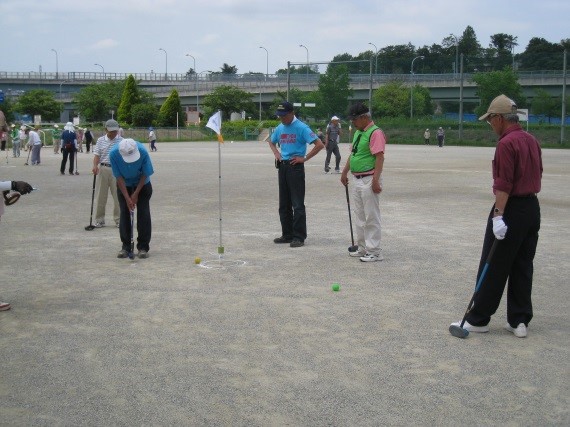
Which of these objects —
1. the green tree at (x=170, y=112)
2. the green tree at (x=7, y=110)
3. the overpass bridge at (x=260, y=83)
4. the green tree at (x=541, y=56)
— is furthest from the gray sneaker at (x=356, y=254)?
the green tree at (x=541, y=56)

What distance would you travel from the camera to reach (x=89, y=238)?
41.9 ft

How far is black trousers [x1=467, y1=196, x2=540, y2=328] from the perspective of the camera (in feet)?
22.2

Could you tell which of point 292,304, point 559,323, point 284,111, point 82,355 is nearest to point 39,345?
point 82,355

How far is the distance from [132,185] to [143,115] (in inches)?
3088

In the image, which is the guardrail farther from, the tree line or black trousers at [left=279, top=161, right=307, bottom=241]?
black trousers at [left=279, top=161, right=307, bottom=241]

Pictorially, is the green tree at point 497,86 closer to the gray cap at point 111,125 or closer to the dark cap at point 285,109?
the gray cap at point 111,125

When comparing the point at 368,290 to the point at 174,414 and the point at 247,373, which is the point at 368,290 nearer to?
the point at 247,373

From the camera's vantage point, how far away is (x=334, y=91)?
301 ft

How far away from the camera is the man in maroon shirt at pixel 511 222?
6.65m

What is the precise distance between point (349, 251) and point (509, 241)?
444 cm

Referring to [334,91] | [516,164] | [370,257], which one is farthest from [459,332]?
[334,91]

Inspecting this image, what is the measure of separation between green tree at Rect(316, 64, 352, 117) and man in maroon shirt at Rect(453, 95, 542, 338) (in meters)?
85.6

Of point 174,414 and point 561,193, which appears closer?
point 174,414

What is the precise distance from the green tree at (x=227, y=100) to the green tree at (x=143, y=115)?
1472 cm
